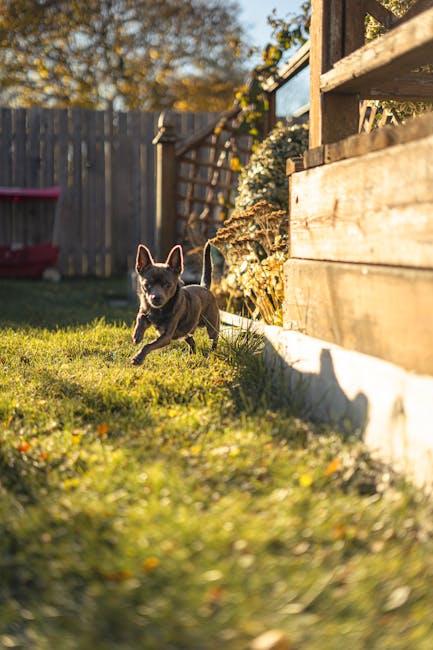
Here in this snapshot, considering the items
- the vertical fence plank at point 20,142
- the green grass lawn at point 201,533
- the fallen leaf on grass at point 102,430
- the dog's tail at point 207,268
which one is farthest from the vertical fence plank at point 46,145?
the fallen leaf on grass at point 102,430

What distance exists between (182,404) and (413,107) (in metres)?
2.55

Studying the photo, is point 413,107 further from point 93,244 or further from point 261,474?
point 93,244

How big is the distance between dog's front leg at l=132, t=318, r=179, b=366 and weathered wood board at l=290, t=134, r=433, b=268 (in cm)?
83

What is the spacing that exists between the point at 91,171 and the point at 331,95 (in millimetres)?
8583

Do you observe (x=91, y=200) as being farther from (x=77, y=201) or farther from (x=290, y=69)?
(x=290, y=69)

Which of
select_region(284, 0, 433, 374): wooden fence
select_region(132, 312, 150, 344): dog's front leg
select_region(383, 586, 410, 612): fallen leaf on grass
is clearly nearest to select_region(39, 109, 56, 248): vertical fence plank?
select_region(132, 312, 150, 344): dog's front leg

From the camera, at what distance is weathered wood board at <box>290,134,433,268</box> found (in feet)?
8.41

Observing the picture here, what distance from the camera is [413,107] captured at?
15.9 ft

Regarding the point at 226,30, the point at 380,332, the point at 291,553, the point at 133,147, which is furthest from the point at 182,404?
the point at 226,30

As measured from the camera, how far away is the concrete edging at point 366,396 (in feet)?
7.88

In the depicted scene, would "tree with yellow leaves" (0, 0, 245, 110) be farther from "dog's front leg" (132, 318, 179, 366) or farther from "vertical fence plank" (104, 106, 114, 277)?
"dog's front leg" (132, 318, 179, 366)

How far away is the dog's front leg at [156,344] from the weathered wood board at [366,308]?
682 mm

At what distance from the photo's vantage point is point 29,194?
431 inches

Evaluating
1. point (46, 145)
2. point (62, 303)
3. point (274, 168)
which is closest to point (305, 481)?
point (274, 168)
